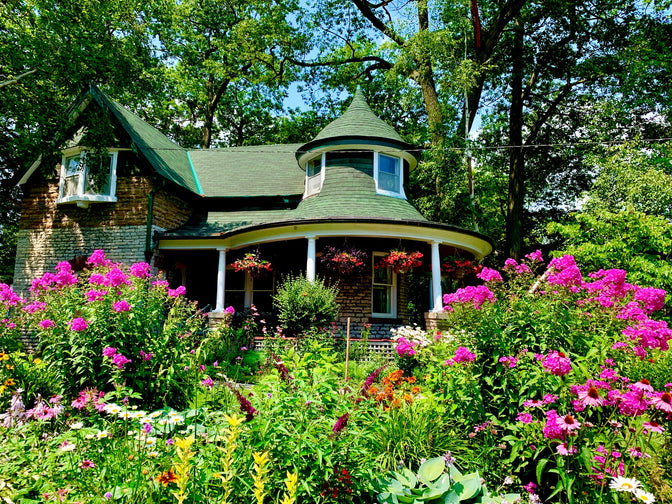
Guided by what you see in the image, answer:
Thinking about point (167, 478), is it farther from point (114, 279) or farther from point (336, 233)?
point (336, 233)

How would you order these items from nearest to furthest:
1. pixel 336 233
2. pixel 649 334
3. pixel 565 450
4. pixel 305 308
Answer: pixel 565 450 → pixel 649 334 → pixel 305 308 → pixel 336 233

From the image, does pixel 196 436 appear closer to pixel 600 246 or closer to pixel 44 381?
pixel 44 381

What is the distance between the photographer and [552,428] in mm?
3123

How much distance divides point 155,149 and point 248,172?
3493 millimetres

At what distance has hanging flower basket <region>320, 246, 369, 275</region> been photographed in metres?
12.3

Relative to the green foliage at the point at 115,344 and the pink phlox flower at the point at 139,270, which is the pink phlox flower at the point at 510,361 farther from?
the pink phlox flower at the point at 139,270

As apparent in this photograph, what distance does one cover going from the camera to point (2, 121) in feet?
51.1

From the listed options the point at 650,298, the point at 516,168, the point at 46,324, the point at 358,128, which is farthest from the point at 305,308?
the point at 516,168

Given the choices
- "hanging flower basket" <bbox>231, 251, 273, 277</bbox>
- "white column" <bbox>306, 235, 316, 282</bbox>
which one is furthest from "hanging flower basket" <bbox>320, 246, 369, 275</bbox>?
"hanging flower basket" <bbox>231, 251, 273, 277</bbox>

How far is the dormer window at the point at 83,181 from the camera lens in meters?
14.6

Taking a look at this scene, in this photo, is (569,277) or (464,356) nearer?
(464,356)

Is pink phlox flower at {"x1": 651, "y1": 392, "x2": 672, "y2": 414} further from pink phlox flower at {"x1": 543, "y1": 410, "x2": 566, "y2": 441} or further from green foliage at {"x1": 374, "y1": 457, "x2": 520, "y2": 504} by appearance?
green foliage at {"x1": 374, "y1": 457, "x2": 520, "y2": 504}

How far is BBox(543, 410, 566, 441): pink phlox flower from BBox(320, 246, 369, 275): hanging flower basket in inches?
361

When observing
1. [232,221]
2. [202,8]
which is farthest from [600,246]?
[202,8]
